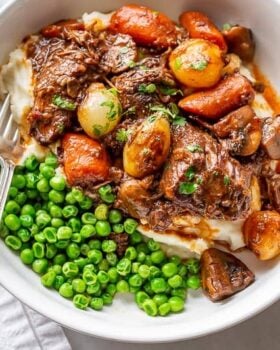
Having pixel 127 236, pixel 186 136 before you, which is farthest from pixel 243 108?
pixel 127 236

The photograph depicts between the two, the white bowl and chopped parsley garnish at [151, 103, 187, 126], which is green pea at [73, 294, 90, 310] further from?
chopped parsley garnish at [151, 103, 187, 126]

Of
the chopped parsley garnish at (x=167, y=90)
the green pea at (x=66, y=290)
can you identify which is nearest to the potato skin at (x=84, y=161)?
the chopped parsley garnish at (x=167, y=90)

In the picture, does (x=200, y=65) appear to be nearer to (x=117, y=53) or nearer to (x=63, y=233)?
(x=117, y=53)

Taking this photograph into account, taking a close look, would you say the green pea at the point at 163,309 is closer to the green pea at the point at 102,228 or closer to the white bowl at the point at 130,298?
the white bowl at the point at 130,298

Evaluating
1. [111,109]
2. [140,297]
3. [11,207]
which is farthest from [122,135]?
[140,297]

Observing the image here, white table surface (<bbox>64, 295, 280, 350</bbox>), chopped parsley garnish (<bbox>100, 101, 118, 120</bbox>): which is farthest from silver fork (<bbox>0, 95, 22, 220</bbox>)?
white table surface (<bbox>64, 295, 280, 350</bbox>)

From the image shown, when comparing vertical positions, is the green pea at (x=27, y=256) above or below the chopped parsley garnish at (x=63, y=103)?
below

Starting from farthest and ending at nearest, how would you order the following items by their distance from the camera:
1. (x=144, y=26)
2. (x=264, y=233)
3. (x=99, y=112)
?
1. (x=144, y=26)
2. (x=264, y=233)
3. (x=99, y=112)
